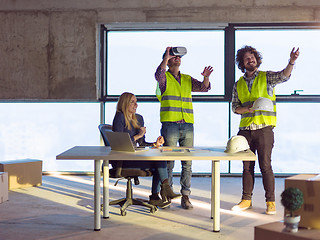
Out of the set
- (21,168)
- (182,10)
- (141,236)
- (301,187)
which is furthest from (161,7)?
(301,187)

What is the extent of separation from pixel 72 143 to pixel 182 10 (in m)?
2.63

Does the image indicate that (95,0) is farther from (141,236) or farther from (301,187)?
(301,187)

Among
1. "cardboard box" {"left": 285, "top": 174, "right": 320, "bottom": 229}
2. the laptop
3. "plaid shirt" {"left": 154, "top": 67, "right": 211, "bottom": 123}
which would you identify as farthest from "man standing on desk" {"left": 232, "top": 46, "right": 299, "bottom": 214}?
"cardboard box" {"left": 285, "top": 174, "right": 320, "bottom": 229}

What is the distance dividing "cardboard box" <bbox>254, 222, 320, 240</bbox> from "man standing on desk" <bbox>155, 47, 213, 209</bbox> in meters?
2.15

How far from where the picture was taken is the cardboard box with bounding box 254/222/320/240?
2444 mm

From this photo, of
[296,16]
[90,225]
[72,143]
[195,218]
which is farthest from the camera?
[72,143]

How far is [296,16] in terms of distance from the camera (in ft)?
22.5

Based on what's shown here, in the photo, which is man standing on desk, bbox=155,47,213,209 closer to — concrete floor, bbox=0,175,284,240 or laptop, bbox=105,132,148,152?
concrete floor, bbox=0,175,284,240

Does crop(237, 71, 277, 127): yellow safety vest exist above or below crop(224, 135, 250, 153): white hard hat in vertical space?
above

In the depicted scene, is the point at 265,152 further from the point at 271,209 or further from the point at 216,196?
the point at 216,196

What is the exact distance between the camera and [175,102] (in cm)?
487

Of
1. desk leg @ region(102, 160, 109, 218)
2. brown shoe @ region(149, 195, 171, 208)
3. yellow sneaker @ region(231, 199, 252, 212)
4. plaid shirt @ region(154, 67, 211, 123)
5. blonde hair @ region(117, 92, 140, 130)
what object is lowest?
yellow sneaker @ region(231, 199, 252, 212)

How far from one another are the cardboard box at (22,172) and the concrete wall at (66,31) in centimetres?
132

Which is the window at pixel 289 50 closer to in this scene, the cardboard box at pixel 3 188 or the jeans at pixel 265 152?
the jeans at pixel 265 152
